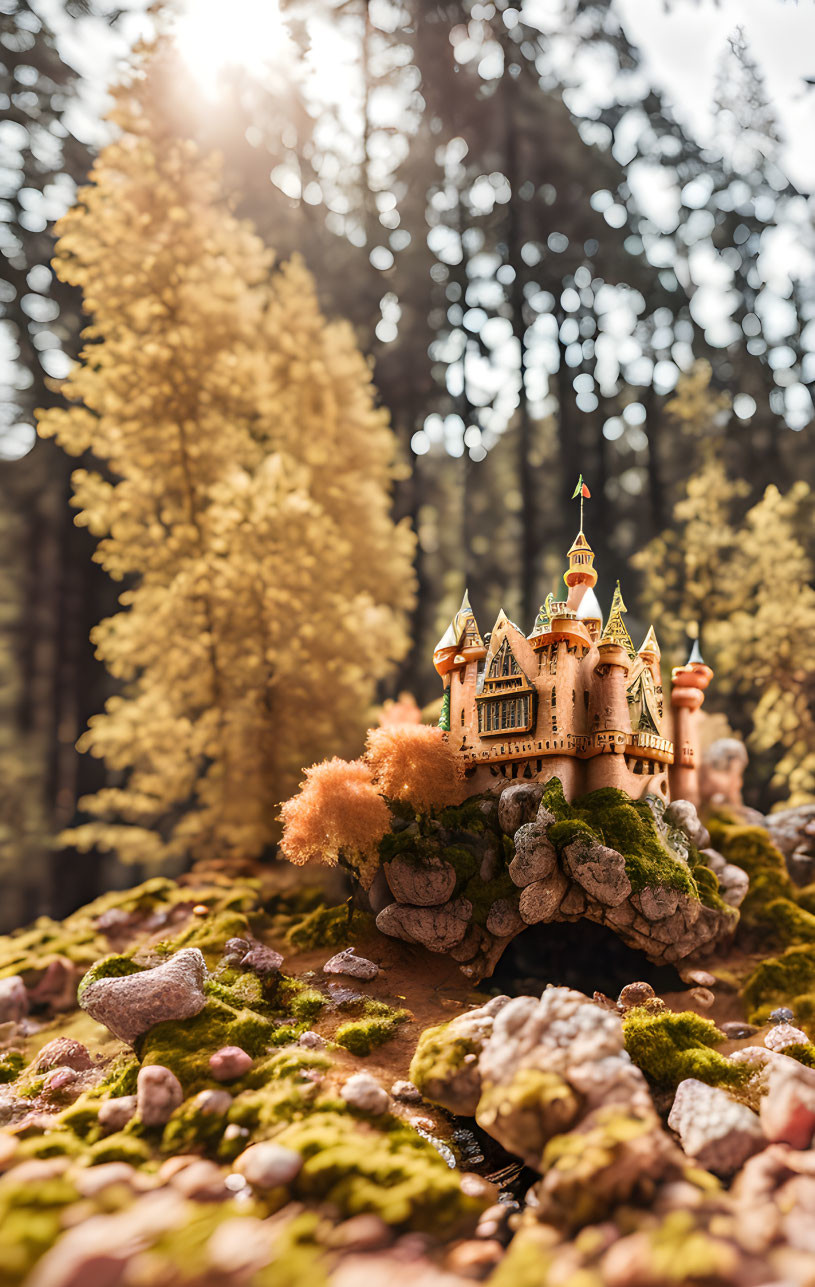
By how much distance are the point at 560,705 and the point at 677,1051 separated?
181 inches

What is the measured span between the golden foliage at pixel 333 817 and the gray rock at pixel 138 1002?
2.56m

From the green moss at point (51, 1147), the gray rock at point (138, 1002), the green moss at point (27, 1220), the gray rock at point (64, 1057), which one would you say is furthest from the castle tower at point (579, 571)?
the green moss at point (27, 1220)

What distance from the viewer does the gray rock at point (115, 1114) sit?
726cm

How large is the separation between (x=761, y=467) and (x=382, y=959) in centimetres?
1706

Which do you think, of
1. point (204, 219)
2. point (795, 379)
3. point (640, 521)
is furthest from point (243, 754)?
point (795, 379)

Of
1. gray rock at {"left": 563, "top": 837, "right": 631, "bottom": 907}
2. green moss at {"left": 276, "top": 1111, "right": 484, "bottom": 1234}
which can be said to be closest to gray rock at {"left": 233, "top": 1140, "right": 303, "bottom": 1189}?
green moss at {"left": 276, "top": 1111, "right": 484, "bottom": 1234}

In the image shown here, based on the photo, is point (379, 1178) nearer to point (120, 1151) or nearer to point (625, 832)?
point (120, 1151)

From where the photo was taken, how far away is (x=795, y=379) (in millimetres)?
20828

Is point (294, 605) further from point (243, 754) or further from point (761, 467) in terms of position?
point (761, 467)

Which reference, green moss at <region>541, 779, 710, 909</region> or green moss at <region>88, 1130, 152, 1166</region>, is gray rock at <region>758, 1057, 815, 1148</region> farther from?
green moss at <region>88, 1130, 152, 1166</region>

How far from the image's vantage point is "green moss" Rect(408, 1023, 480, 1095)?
7.28 m

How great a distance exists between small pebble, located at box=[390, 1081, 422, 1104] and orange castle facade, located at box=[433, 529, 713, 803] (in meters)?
4.63

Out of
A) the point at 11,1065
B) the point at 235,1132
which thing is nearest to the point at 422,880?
the point at 235,1132

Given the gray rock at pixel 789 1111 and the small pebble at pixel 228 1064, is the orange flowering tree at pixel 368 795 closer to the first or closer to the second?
the small pebble at pixel 228 1064
